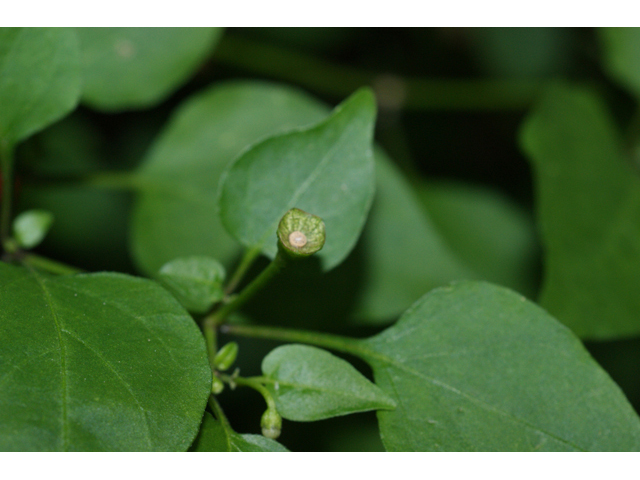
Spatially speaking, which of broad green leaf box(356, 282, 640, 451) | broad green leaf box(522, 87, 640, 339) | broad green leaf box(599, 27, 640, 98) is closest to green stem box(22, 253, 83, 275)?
broad green leaf box(356, 282, 640, 451)

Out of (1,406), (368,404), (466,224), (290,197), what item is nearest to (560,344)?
(368,404)

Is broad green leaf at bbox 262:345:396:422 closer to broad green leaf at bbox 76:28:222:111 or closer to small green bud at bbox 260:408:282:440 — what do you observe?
small green bud at bbox 260:408:282:440

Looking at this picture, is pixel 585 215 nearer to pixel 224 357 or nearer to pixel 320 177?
pixel 320 177

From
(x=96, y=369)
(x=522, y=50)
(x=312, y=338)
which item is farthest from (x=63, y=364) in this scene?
(x=522, y=50)

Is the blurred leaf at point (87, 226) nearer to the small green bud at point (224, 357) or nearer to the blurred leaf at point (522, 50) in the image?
the small green bud at point (224, 357)

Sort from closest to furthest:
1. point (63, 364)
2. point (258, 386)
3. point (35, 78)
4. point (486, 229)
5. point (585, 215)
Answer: point (63, 364) < point (258, 386) < point (35, 78) < point (585, 215) < point (486, 229)
